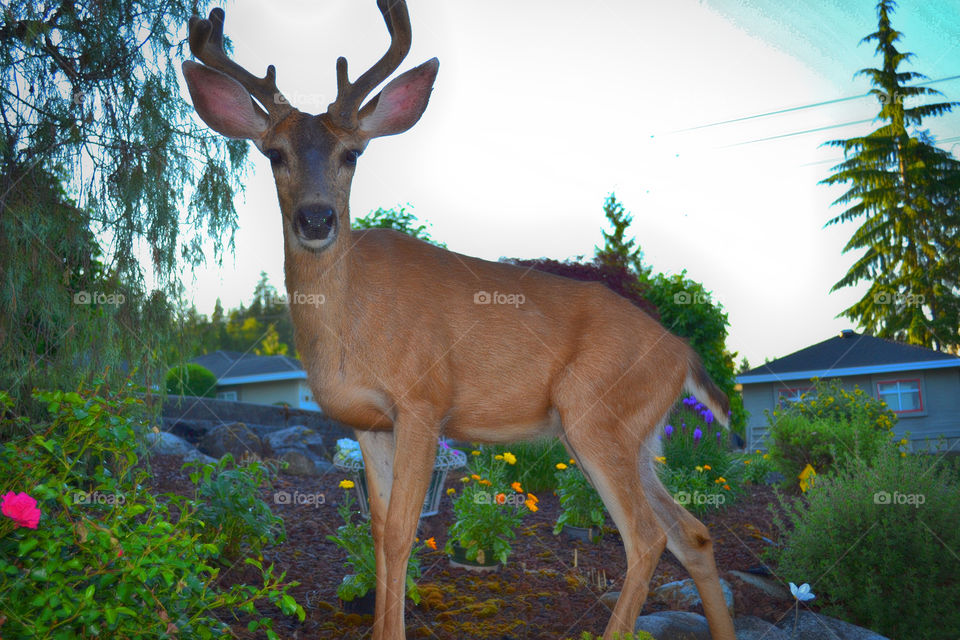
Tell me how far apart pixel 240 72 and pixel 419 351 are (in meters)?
1.92

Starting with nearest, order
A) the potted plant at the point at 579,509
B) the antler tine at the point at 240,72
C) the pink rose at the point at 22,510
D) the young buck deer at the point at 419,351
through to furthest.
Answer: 1. the pink rose at the point at 22,510
2. the young buck deer at the point at 419,351
3. the antler tine at the point at 240,72
4. the potted plant at the point at 579,509

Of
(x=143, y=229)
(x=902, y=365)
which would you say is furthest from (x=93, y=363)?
(x=902, y=365)

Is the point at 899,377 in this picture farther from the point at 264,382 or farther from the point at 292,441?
the point at 264,382

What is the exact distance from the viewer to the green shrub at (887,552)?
484 cm

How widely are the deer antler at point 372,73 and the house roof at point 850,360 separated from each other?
1890 centimetres

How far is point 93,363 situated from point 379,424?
10.9ft

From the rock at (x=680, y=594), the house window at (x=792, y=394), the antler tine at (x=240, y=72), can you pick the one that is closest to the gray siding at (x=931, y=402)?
the house window at (x=792, y=394)

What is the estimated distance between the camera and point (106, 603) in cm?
287

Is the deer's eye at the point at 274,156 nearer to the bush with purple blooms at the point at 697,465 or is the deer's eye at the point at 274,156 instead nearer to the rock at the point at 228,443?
the bush with purple blooms at the point at 697,465

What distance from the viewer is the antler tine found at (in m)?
4.24

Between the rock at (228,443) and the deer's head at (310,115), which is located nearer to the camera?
the deer's head at (310,115)

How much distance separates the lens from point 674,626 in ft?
14.2

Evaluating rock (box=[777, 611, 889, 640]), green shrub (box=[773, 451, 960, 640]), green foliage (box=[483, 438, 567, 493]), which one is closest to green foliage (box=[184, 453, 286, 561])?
rock (box=[777, 611, 889, 640])

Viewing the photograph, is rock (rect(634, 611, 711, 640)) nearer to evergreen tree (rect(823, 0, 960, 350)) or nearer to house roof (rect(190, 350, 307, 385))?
evergreen tree (rect(823, 0, 960, 350))
